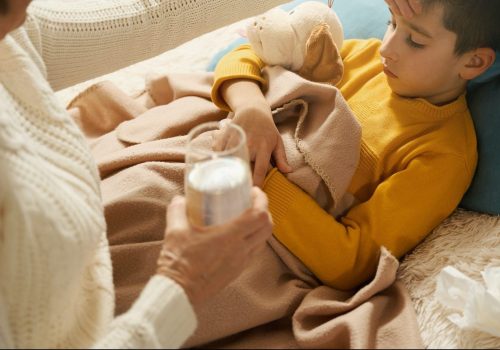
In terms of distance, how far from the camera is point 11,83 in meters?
0.98

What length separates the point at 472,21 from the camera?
1202mm

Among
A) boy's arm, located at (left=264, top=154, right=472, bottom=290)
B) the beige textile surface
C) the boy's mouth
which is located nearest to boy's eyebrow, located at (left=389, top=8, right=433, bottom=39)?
the boy's mouth

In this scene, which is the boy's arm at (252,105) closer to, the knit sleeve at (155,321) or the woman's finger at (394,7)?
the woman's finger at (394,7)

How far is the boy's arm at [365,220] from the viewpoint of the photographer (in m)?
1.18

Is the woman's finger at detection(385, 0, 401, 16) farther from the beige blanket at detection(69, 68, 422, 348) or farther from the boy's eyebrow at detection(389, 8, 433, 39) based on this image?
the beige blanket at detection(69, 68, 422, 348)

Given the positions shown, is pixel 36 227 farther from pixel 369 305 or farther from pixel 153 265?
pixel 369 305

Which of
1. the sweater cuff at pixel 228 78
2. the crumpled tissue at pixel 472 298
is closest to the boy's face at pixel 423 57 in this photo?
the sweater cuff at pixel 228 78

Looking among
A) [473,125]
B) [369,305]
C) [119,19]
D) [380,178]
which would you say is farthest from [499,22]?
[119,19]

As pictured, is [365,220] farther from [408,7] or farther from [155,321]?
[155,321]

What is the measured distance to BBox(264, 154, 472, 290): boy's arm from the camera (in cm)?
118

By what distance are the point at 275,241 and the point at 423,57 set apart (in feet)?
1.56

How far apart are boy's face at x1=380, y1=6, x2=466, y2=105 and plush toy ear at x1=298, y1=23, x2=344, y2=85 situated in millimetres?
103

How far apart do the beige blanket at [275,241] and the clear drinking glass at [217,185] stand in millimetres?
330

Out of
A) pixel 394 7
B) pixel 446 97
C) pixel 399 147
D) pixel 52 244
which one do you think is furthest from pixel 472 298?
pixel 52 244
